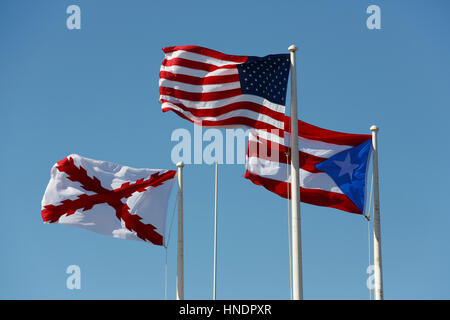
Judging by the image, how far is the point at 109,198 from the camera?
31.4m

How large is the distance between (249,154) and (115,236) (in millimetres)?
6298

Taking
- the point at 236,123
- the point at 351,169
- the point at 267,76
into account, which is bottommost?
the point at 351,169

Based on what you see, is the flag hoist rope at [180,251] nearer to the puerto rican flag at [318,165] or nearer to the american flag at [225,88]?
the puerto rican flag at [318,165]

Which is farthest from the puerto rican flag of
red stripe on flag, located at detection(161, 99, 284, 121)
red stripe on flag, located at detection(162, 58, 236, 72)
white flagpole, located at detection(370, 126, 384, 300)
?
red stripe on flag, located at detection(162, 58, 236, 72)

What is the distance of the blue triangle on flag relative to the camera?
28.7 m

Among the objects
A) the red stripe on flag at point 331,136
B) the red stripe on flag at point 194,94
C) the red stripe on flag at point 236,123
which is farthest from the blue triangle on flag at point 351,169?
the red stripe on flag at point 194,94

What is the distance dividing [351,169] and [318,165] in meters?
1.16

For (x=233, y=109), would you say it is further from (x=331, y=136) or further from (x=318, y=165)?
(x=331, y=136)

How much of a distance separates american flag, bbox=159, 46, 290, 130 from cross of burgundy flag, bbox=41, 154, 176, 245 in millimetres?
5997

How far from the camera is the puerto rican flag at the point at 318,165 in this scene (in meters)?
28.1

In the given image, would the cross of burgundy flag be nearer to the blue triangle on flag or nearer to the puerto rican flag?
the puerto rican flag

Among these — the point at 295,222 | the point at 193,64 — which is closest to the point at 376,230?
the point at 295,222

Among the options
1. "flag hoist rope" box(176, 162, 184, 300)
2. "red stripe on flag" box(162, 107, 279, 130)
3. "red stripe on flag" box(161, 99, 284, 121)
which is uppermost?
"red stripe on flag" box(161, 99, 284, 121)
